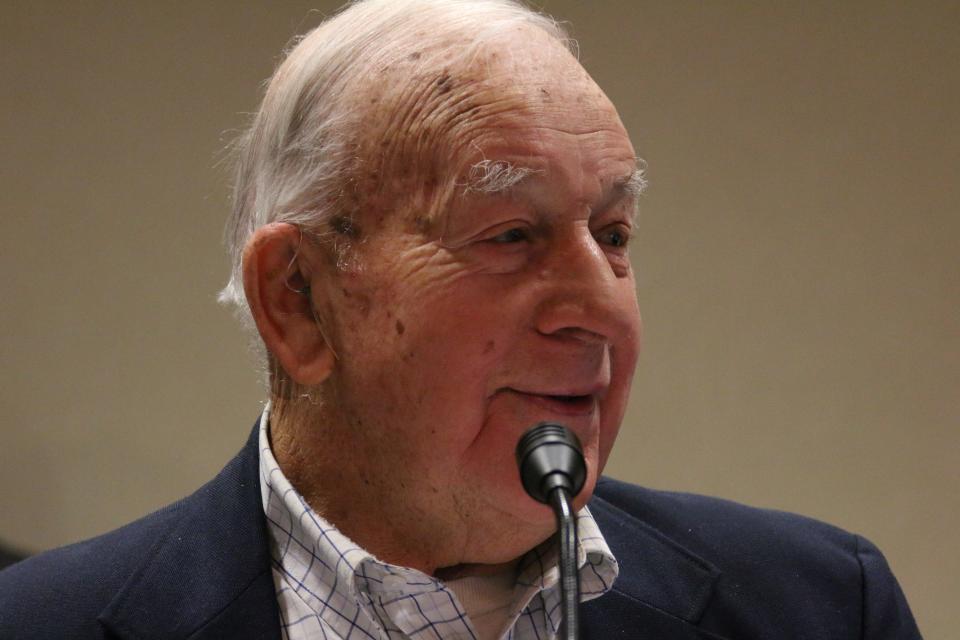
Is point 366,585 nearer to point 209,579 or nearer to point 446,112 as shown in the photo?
point 209,579

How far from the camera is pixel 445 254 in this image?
5.42 feet

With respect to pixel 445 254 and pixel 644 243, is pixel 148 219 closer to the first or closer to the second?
pixel 644 243

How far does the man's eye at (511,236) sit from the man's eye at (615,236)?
0.38ft

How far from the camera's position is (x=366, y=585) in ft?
5.68

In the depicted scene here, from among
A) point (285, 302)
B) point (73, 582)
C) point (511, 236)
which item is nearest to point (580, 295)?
point (511, 236)

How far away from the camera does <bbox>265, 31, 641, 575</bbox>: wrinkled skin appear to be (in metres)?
1.64

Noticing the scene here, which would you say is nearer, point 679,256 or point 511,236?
point 511,236

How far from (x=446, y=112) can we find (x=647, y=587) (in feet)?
2.34

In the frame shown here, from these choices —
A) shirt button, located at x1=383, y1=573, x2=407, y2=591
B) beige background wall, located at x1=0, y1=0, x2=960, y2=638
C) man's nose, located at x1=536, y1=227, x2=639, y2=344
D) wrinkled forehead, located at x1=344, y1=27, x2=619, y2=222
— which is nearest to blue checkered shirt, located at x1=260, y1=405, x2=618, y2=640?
shirt button, located at x1=383, y1=573, x2=407, y2=591

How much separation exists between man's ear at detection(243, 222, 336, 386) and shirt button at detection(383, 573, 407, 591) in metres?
0.25

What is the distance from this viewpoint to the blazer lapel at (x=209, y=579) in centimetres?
173

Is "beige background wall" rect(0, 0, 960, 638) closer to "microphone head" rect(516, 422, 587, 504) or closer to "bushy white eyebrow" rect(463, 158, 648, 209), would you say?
"bushy white eyebrow" rect(463, 158, 648, 209)

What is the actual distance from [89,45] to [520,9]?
133cm

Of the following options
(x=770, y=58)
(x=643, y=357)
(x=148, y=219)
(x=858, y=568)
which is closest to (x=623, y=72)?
(x=770, y=58)
